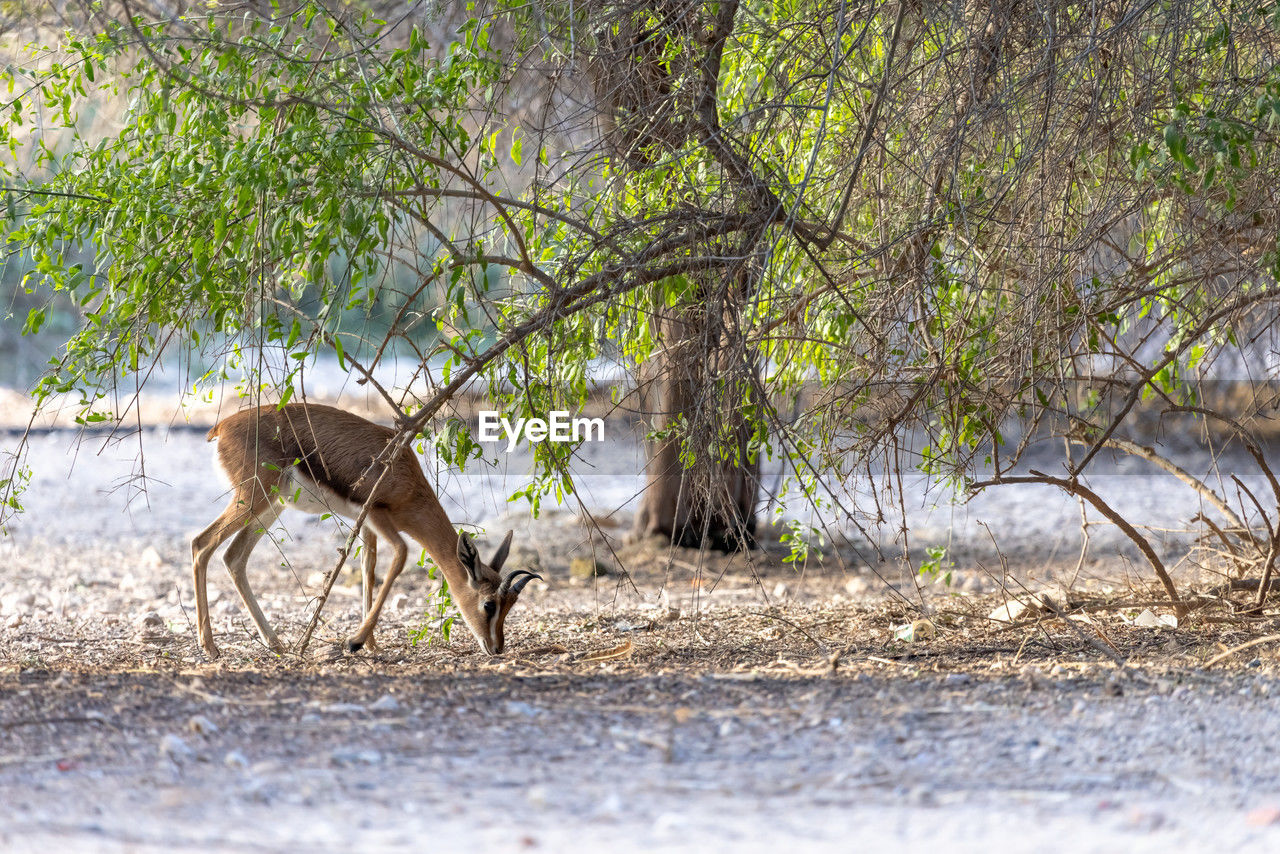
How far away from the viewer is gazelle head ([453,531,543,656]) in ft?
24.6

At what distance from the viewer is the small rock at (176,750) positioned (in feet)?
12.9

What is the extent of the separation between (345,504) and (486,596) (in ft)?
3.53

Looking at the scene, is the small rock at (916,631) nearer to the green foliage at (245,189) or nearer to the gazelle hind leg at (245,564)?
the green foliage at (245,189)

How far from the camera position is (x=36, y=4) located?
7.91 metres

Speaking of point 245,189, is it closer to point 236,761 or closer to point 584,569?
point 236,761

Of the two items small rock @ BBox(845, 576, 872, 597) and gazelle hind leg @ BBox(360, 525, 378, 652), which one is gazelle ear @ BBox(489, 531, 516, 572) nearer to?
gazelle hind leg @ BBox(360, 525, 378, 652)

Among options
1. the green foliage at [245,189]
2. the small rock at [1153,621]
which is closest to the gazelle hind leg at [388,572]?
the green foliage at [245,189]

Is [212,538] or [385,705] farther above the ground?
[212,538]

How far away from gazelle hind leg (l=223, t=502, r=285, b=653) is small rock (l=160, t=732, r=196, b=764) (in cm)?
328

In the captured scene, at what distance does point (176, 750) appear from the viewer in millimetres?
3980

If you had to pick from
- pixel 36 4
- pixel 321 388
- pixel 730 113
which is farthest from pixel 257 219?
pixel 321 388

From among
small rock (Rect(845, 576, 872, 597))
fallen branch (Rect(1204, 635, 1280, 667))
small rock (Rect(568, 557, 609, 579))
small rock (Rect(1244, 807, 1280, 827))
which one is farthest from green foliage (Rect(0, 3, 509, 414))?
small rock (Rect(568, 557, 609, 579))

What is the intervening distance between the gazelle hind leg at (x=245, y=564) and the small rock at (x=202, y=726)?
3011mm
